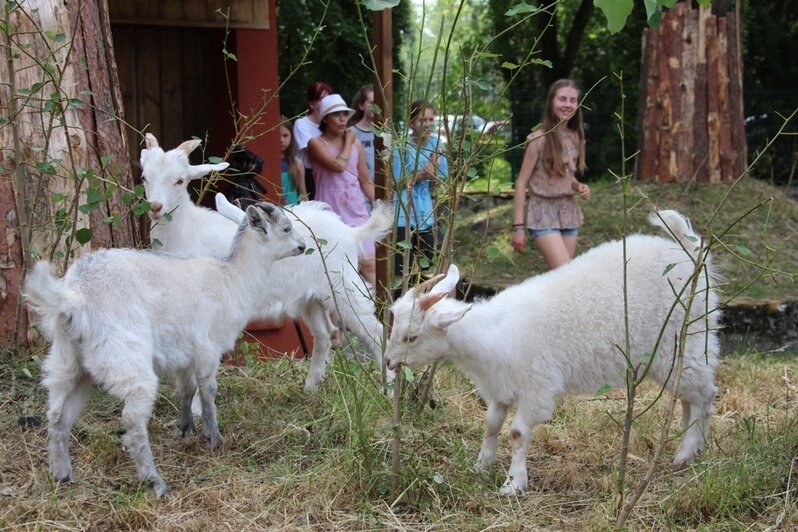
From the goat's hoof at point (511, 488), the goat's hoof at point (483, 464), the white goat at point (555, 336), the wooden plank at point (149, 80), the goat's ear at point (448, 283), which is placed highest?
the wooden plank at point (149, 80)

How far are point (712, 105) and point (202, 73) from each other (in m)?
5.18

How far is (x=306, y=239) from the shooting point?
5.77m

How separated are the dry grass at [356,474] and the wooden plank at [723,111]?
18.6 ft

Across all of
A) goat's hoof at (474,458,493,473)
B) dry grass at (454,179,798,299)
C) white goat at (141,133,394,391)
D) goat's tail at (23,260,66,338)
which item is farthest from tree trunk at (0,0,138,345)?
dry grass at (454,179,798,299)

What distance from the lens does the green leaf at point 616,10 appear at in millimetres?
2873

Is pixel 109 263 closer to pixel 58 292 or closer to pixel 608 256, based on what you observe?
pixel 58 292

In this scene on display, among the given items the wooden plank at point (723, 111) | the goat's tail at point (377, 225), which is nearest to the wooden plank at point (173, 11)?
the goat's tail at point (377, 225)

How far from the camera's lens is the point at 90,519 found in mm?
3848

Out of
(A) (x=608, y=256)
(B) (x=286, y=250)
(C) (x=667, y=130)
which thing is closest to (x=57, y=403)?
(B) (x=286, y=250)

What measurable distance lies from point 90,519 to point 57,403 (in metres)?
0.51

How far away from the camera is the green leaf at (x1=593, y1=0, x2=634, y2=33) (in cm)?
287

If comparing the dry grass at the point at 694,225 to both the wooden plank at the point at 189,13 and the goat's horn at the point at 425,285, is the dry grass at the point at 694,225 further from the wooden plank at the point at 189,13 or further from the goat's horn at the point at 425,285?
the goat's horn at the point at 425,285

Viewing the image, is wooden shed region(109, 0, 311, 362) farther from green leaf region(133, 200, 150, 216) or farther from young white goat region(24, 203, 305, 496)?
young white goat region(24, 203, 305, 496)

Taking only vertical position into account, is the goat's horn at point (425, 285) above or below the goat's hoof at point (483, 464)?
above
